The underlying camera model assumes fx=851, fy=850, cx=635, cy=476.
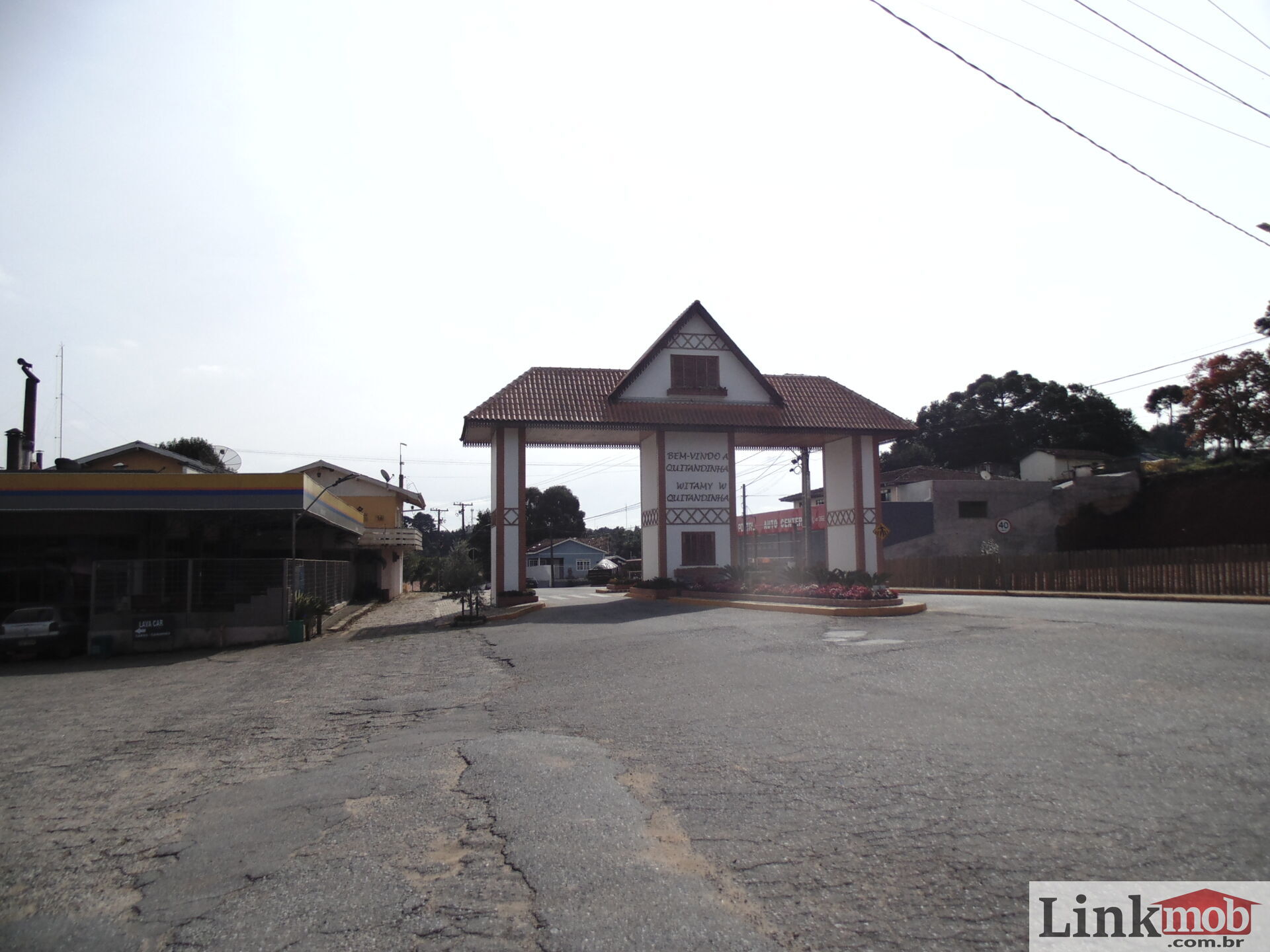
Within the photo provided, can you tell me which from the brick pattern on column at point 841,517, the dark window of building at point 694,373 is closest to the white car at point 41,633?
the dark window of building at point 694,373

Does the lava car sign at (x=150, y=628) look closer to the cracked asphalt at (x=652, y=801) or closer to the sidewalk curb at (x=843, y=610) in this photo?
the cracked asphalt at (x=652, y=801)

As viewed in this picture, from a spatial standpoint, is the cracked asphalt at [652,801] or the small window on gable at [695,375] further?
the small window on gable at [695,375]

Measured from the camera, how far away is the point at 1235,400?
129ft

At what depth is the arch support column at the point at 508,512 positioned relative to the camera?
88.1ft

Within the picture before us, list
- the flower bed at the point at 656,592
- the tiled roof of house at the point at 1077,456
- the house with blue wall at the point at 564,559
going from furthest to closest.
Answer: the house with blue wall at the point at 564,559, the tiled roof of house at the point at 1077,456, the flower bed at the point at 656,592

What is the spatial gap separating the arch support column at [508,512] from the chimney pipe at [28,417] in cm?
1814

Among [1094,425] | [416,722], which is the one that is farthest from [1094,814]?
[1094,425]

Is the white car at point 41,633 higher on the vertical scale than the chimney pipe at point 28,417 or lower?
lower

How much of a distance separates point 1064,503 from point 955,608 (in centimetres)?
2921

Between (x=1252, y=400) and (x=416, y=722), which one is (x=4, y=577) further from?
(x=1252, y=400)

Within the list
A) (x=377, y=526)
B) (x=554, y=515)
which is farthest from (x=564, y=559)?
(x=377, y=526)

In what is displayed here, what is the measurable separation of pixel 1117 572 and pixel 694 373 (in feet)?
49.2

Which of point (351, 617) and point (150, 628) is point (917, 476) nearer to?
point (351, 617)

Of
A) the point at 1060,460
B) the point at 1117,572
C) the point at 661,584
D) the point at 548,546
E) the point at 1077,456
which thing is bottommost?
the point at 661,584
